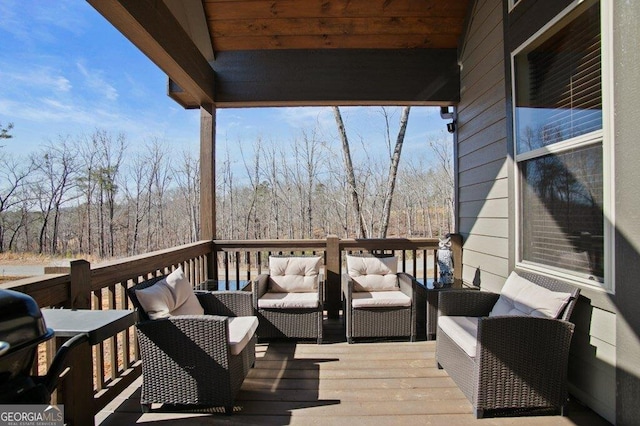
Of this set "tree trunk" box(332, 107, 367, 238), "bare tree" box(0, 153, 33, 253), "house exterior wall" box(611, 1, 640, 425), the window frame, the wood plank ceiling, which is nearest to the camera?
"house exterior wall" box(611, 1, 640, 425)

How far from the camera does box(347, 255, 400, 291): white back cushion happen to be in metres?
3.73

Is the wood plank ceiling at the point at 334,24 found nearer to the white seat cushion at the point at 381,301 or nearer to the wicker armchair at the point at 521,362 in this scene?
the white seat cushion at the point at 381,301

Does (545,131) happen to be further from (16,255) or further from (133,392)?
(16,255)

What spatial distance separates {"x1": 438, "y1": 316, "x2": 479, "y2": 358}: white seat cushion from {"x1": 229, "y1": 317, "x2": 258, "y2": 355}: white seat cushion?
1.53 meters

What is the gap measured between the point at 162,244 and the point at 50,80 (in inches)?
327

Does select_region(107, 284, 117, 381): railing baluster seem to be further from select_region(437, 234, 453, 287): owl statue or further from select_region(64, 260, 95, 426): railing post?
select_region(437, 234, 453, 287): owl statue

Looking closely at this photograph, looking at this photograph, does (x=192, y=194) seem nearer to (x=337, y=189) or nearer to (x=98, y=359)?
(x=337, y=189)

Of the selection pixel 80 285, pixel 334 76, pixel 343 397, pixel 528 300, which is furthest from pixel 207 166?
pixel 528 300

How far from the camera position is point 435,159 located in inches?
300

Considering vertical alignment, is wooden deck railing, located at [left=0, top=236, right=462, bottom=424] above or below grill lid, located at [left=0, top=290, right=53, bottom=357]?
below

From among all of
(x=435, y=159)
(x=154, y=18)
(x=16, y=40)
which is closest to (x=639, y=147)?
(x=154, y=18)

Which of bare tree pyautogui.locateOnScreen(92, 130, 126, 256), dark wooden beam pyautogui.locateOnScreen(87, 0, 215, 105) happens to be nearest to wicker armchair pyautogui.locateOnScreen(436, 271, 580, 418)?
dark wooden beam pyautogui.locateOnScreen(87, 0, 215, 105)

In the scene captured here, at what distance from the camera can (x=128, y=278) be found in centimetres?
257

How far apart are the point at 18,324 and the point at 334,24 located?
13.6 ft
